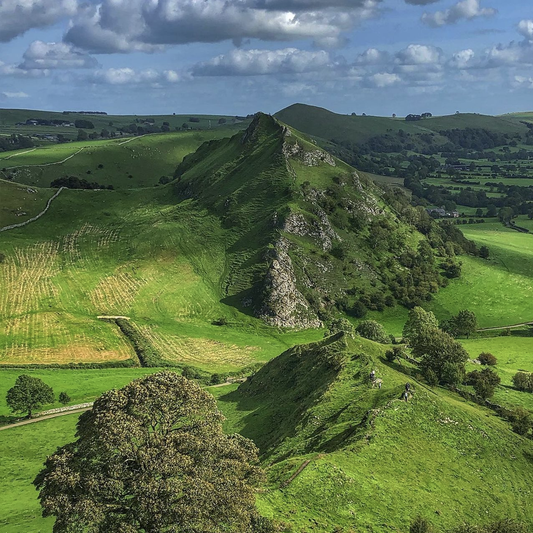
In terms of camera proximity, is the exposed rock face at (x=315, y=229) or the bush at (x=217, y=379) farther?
the exposed rock face at (x=315, y=229)

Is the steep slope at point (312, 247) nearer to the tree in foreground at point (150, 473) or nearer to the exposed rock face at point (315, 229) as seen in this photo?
the exposed rock face at point (315, 229)

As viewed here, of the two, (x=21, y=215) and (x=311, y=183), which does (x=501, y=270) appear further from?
(x=21, y=215)

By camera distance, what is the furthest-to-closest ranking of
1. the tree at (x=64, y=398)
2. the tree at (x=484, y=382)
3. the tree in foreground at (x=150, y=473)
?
the tree at (x=64, y=398), the tree at (x=484, y=382), the tree in foreground at (x=150, y=473)

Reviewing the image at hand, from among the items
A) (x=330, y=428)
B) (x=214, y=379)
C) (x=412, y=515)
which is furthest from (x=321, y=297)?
(x=412, y=515)

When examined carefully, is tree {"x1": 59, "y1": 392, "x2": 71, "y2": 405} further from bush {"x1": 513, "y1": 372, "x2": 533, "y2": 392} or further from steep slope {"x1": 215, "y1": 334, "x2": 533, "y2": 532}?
bush {"x1": 513, "y1": 372, "x2": 533, "y2": 392}

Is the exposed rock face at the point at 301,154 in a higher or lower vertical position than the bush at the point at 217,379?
higher

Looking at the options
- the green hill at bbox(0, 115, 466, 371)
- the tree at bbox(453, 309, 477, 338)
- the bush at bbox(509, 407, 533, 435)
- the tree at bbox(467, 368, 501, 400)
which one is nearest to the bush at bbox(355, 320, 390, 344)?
the green hill at bbox(0, 115, 466, 371)

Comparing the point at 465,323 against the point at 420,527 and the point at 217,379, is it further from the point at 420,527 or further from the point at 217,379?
the point at 420,527

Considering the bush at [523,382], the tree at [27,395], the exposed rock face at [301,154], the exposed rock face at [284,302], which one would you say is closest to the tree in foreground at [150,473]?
the tree at [27,395]
